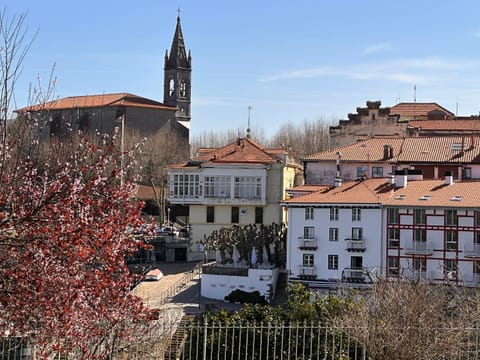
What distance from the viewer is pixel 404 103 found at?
228ft

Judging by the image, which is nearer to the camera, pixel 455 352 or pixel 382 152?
pixel 455 352

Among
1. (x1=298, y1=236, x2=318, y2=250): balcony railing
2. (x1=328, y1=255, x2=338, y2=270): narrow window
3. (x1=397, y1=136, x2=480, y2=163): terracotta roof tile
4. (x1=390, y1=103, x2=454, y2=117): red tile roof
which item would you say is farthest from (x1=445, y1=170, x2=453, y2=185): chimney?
(x1=390, y1=103, x2=454, y2=117): red tile roof

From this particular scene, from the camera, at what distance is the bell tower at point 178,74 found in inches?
3730

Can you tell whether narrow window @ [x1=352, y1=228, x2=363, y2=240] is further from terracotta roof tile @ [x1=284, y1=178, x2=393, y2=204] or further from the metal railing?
the metal railing

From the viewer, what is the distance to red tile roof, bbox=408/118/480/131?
57.9 meters

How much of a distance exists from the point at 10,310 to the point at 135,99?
245 feet

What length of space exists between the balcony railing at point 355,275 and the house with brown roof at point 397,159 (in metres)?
10.5

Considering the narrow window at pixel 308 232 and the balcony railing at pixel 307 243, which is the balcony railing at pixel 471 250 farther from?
the narrow window at pixel 308 232

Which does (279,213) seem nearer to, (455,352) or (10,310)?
(455,352)

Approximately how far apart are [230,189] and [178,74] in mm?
49062

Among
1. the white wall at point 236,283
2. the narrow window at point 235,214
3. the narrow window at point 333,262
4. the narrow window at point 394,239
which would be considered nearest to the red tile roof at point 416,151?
the narrow window at point 235,214

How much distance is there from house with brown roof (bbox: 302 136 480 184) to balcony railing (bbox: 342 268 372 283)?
10491 millimetres

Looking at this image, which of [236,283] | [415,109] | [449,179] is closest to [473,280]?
[449,179]

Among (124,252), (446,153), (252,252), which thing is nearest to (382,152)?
(446,153)
